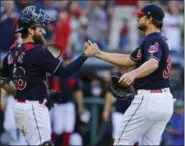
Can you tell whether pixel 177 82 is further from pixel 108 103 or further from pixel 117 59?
pixel 117 59

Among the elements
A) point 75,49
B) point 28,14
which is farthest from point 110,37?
point 28,14

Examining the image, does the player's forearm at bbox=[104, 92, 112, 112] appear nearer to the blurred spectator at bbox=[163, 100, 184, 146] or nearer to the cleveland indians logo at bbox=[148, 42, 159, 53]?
the blurred spectator at bbox=[163, 100, 184, 146]

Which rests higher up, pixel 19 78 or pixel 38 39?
pixel 38 39

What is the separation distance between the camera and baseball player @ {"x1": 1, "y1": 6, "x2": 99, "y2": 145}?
9078 millimetres

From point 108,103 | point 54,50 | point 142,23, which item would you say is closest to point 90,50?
point 54,50

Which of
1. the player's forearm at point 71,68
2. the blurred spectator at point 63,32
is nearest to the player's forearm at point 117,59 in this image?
the player's forearm at point 71,68

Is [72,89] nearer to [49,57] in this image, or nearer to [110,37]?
[110,37]

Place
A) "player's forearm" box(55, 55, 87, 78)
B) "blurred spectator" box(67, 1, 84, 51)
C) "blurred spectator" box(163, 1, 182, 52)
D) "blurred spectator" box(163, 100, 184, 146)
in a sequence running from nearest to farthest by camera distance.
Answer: "player's forearm" box(55, 55, 87, 78), "blurred spectator" box(163, 100, 184, 146), "blurred spectator" box(67, 1, 84, 51), "blurred spectator" box(163, 1, 182, 52)

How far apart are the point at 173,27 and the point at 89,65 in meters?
2.06

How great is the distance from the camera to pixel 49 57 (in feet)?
29.8

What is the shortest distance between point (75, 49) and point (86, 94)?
95 centimetres

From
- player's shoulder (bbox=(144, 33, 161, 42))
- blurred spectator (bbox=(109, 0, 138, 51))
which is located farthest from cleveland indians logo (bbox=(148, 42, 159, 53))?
blurred spectator (bbox=(109, 0, 138, 51))

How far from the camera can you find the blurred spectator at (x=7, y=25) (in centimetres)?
1378

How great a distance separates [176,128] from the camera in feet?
48.1
